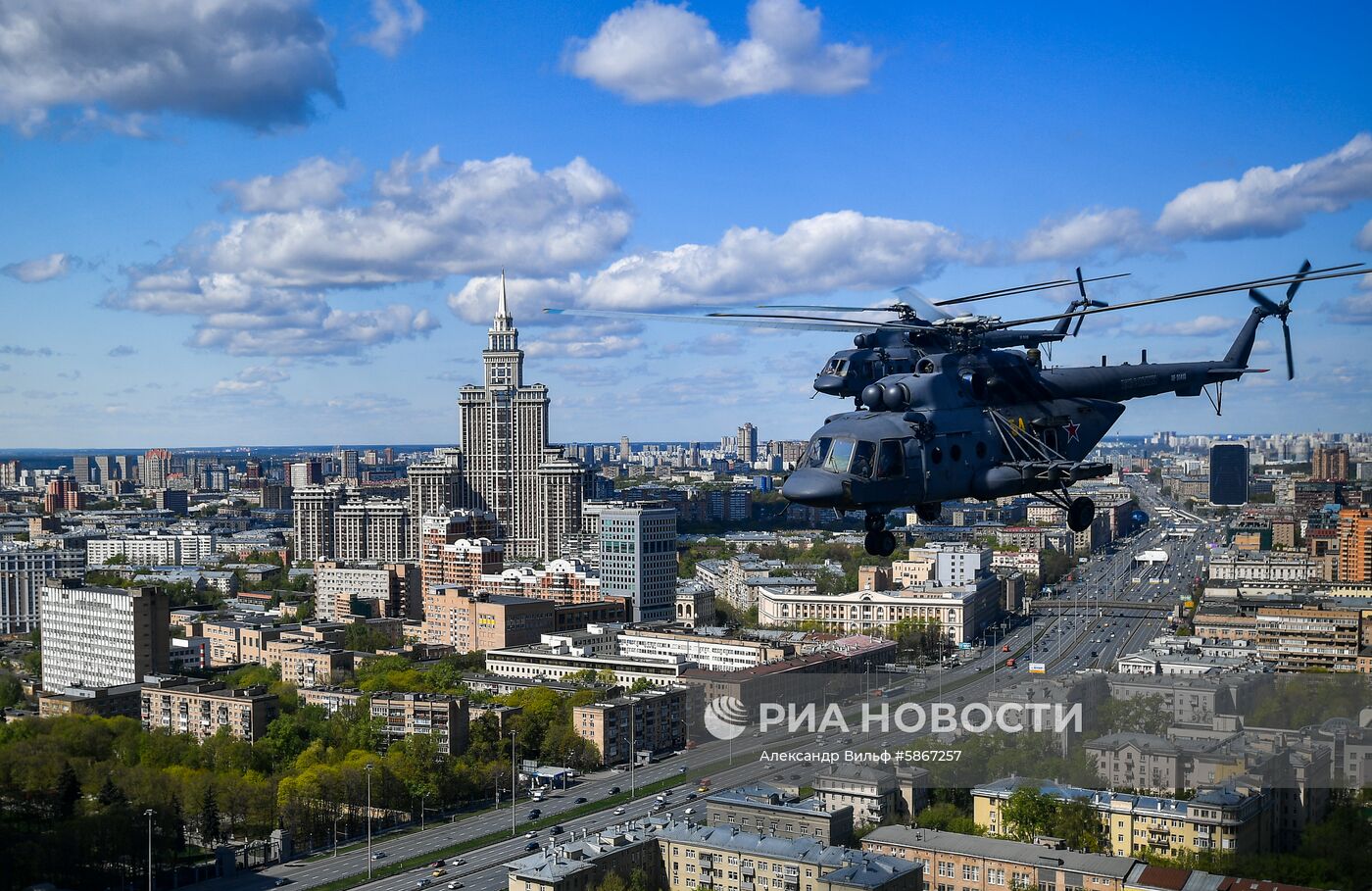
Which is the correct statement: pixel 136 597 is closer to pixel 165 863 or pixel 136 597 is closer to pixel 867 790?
pixel 165 863

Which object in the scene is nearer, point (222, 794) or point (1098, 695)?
point (222, 794)

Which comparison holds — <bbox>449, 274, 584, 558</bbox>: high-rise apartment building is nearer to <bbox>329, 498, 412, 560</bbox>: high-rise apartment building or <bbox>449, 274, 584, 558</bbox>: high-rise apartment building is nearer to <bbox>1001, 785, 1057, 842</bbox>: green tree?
<bbox>329, 498, 412, 560</bbox>: high-rise apartment building

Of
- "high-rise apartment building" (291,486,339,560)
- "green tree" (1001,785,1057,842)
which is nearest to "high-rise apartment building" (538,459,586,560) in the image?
"high-rise apartment building" (291,486,339,560)

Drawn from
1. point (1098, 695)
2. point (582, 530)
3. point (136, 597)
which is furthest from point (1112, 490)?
point (136, 597)

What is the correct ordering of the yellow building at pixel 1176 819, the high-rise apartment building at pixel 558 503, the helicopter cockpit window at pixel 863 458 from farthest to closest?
the high-rise apartment building at pixel 558 503 → the yellow building at pixel 1176 819 → the helicopter cockpit window at pixel 863 458

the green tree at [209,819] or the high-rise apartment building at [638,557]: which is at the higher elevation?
the high-rise apartment building at [638,557]

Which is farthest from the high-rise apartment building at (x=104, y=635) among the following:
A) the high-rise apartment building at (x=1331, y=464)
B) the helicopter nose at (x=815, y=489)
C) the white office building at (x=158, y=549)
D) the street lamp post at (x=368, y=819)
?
the high-rise apartment building at (x=1331, y=464)

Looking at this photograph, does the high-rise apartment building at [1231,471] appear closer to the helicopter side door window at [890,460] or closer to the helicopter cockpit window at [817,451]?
the helicopter side door window at [890,460]
